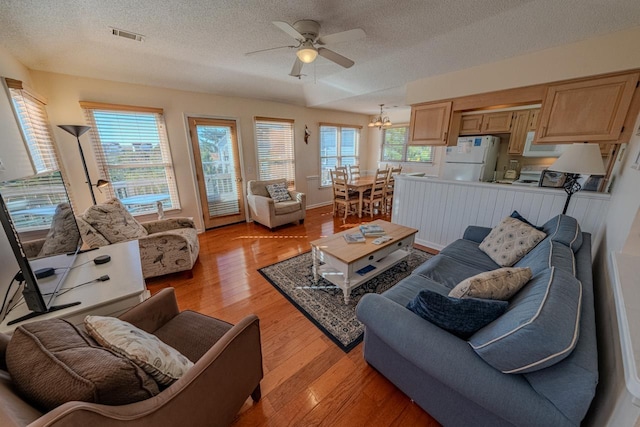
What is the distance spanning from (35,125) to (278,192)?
10.0 feet

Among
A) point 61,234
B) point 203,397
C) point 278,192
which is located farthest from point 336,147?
point 203,397

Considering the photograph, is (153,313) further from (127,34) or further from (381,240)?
(127,34)

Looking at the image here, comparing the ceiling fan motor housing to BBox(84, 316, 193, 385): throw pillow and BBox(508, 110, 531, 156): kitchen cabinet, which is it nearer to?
BBox(84, 316, 193, 385): throw pillow

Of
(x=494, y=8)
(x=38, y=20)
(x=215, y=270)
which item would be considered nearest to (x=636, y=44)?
(x=494, y=8)

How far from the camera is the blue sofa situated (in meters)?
0.81

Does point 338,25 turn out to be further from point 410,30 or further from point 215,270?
point 215,270

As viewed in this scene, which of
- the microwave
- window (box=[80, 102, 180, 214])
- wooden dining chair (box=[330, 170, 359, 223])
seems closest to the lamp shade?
the microwave

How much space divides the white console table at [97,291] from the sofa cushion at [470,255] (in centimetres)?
251

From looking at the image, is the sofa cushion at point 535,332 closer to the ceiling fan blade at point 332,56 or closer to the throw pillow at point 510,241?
the throw pillow at point 510,241

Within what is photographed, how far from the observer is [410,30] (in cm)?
224

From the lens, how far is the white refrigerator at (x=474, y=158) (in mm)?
4121

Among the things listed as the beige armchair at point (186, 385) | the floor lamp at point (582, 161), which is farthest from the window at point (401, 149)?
the beige armchair at point (186, 385)

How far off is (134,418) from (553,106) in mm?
3666

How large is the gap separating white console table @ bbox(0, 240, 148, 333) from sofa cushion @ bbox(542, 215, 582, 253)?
2.84 meters
